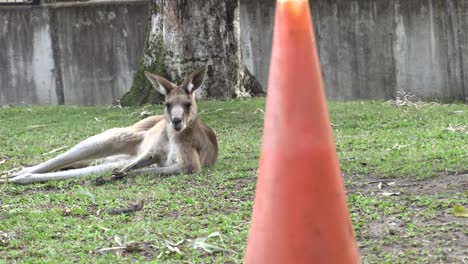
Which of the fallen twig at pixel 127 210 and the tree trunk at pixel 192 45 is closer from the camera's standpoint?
the fallen twig at pixel 127 210

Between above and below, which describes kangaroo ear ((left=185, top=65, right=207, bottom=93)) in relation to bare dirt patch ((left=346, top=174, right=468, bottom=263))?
above

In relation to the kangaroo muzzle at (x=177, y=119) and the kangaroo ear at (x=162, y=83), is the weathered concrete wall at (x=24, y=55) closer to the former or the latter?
the kangaroo ear at (x=162, y=83)

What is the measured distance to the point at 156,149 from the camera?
8.12 m

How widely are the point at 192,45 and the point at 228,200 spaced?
5.19 metres

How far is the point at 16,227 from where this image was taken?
5.88 metres

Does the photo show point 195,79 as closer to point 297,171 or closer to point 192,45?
point 192,45

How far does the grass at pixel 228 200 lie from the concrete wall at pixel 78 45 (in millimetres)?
4065

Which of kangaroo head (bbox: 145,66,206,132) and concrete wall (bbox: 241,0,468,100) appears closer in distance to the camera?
kangaroo head (bbox: 145,66,206,132)

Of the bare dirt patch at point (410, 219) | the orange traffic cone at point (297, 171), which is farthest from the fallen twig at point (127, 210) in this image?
the orange traffic cone at point (297, 171)

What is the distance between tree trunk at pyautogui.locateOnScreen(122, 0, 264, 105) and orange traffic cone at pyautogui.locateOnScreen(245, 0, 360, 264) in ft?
24.0

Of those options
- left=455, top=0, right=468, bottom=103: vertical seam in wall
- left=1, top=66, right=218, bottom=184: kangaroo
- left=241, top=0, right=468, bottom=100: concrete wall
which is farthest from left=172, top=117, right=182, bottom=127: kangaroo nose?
left=455, top=0, right=468, bottom=103: vertical seam in wall

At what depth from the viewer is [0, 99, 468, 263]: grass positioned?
5113 millimetres

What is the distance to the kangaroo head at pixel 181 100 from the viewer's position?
786 cm

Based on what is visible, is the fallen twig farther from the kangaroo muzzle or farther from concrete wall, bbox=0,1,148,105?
concrete wall, bbox=0,1,148,105
